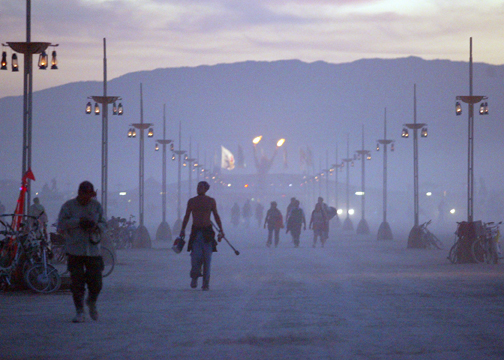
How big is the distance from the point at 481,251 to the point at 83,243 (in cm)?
1466

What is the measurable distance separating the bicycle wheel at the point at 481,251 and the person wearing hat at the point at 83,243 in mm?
14124

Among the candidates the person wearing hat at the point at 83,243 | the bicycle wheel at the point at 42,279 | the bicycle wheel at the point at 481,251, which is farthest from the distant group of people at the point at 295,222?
the person wearing hat at the point at 83,243

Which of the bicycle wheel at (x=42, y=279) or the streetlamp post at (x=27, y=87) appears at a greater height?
the streetlamp post at (x=27, y=87)

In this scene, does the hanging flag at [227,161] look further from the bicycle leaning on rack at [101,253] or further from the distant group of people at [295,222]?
the bicycle leaning on rack at [101,253]

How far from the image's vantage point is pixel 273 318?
37.2 ft

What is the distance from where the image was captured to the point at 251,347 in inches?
356

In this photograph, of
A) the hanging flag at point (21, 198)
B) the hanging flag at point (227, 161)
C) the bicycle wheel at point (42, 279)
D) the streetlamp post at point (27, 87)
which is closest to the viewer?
the bicycle wheel at point (42, 279)

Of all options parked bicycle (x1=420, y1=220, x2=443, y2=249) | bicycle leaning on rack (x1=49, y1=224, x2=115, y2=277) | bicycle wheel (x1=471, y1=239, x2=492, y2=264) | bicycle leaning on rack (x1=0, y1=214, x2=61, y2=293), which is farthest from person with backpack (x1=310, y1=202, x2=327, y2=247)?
bicycle leaning on rack (x1=0, y1=214, x2=61, y2=293)

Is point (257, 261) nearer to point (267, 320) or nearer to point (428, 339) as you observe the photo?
point (267, 320)

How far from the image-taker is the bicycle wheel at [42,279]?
14.7 m

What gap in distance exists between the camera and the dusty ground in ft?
29.2

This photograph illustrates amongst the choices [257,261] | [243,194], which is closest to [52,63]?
[257,261]

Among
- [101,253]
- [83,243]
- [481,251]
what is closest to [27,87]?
[101,253]

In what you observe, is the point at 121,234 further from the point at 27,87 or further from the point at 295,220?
the point at 27,87
